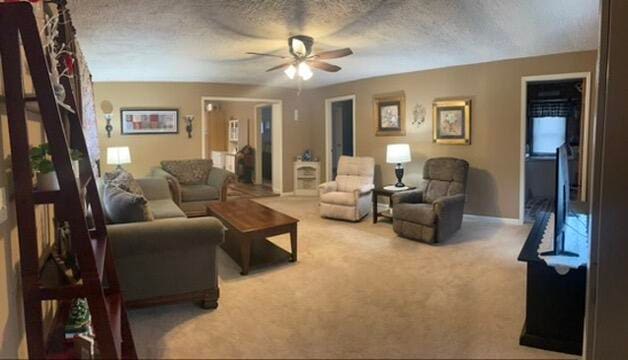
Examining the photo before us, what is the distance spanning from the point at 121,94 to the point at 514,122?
5452 mm

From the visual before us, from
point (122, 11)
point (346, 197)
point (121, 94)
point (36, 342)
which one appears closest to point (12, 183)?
point (36, 342)

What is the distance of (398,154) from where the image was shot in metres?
5.38

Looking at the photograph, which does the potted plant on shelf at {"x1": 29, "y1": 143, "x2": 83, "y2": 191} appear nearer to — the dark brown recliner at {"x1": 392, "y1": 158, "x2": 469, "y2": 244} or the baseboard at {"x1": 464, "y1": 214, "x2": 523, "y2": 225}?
the dark brown recliner at {"x1": 392, "y1": 158, "x2": 469, "y2": 244}

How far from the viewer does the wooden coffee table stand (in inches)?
131

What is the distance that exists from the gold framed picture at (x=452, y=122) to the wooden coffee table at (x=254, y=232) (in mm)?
2672

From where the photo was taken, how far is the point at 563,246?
7.42ft

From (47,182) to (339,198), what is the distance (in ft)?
13.1

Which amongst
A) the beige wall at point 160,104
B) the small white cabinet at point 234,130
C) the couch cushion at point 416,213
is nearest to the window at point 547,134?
the couch cushion at point 416,213

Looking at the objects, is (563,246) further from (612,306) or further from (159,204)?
(159,204)

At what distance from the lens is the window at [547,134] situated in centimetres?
698

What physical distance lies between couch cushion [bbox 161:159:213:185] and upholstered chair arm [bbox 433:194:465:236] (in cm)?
341

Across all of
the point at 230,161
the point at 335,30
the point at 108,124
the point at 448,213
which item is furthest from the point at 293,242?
the point at 230,161

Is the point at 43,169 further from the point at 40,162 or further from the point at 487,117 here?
the point at 487,117

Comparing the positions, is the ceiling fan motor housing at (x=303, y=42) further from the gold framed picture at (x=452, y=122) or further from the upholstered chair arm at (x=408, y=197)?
the gold framed picture at (x=452, y=122)
